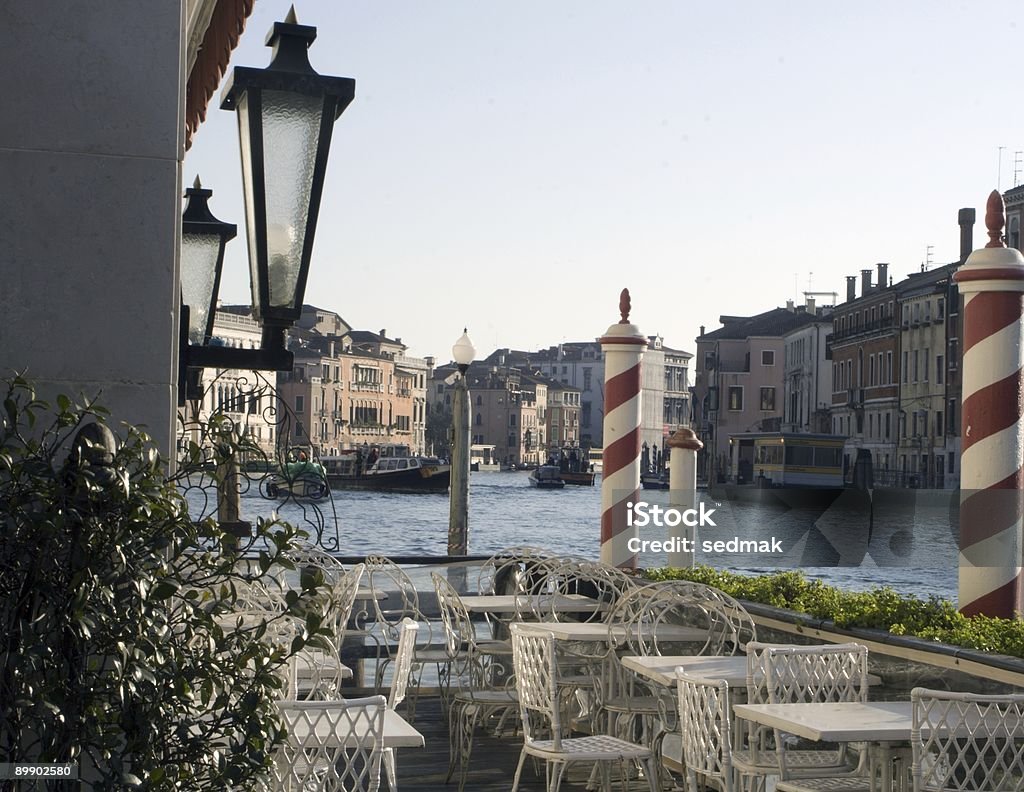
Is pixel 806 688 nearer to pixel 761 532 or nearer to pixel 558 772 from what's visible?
pixel 558 772

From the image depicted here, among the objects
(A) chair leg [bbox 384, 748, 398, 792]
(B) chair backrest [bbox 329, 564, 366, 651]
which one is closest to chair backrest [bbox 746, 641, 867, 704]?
(A) chair leg [bbox 384, 748, 398, 792]

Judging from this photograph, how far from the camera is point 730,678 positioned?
541 centimetres

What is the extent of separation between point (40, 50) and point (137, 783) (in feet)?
4.86

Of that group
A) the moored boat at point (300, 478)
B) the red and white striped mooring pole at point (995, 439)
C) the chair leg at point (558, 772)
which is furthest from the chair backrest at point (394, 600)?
the red and white striped mooring pole at point (995, 439)

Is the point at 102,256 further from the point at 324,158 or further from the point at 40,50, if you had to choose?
the point at 324,158

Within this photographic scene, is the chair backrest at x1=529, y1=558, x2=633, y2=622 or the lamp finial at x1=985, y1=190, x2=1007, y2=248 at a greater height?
the lamp finial at x1=985, y1=190, x2=1007, y2=248

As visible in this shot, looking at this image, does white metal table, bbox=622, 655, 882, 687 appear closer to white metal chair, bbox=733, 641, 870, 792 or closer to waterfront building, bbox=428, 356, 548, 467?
white metal chair, bbox=733, 641, 870, 792

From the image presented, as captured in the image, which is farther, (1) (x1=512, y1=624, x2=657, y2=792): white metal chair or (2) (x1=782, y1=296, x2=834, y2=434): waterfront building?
(2) (x1=782, y1=296, x2=834, y2=434): waterfront building

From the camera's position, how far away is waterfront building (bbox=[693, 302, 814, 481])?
85.6 metres

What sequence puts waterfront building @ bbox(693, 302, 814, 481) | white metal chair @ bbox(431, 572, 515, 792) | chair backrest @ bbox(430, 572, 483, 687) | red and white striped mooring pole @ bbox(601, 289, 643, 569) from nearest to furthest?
white metal chair @ bbox(431, 572, 515, 792), chair backrest @ bbox(430, 572, 483, 687), red and white striped mooring pole @ bbox(601, 289, 643, 569), waterfront building @ bbox(693, 302, 814, 481)

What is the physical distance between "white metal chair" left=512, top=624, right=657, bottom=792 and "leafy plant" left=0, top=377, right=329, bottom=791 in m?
2.38

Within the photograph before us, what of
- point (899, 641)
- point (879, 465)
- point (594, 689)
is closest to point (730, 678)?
point (899, 641)

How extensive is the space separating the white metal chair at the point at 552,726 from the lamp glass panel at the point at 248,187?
2002mm

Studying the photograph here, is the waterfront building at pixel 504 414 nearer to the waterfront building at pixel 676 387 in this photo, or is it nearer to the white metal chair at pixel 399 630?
the waterfront building at pixel 676 387
